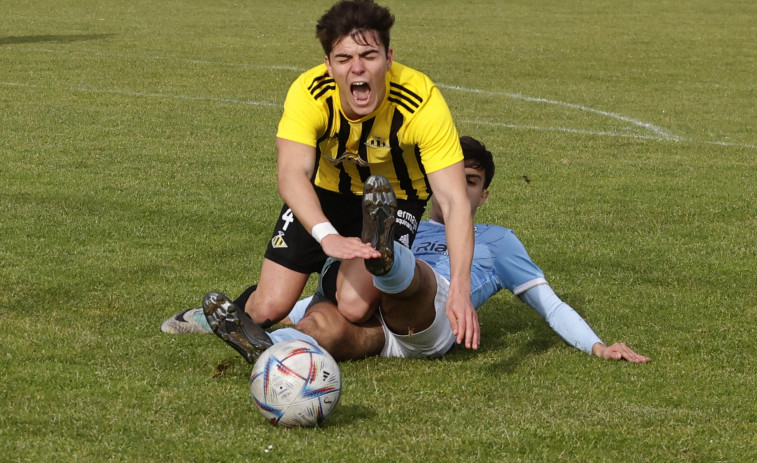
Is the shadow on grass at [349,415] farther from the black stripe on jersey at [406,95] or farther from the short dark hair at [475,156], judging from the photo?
the short dark hair at [475,156]

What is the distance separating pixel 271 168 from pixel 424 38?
14217mm

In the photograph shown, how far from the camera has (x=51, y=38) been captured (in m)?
23.1

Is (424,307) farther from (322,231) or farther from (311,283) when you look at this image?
(311,283)

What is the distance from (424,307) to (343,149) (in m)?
1.01

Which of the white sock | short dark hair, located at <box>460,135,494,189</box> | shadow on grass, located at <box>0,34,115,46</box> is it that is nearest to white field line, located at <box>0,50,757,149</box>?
shadow on grass, located at <box>0,34,115,46</box>

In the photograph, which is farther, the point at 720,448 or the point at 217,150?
the point at 217,150

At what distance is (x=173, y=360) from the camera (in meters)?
5.99

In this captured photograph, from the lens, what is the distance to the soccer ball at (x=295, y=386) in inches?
193

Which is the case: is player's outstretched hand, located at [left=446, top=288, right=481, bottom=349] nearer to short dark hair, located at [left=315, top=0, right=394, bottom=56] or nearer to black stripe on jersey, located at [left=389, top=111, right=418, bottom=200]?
black stripe on jersey, located at [left=389, top=111, right=418, bottom=200]

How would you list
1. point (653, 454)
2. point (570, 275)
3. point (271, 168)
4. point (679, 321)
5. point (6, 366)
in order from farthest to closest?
point (271, 168), point (570, 275), point (679, 321), point (6, 366), point (653, 454)

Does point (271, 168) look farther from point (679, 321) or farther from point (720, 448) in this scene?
point (720, 448)

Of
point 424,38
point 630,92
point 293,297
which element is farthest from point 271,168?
point 424,38

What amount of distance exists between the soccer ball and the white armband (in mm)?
556

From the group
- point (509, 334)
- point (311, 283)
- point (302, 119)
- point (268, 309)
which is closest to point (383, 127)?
point (302, 119)
